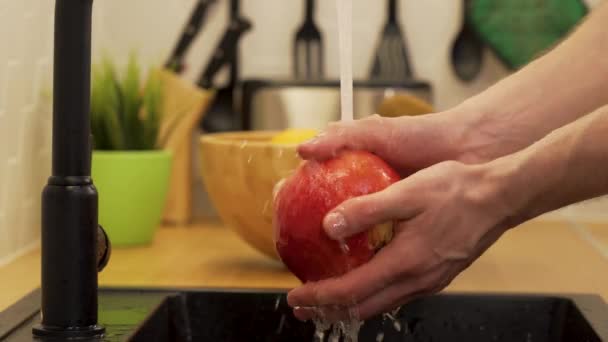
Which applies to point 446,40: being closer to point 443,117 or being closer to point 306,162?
point 443,117

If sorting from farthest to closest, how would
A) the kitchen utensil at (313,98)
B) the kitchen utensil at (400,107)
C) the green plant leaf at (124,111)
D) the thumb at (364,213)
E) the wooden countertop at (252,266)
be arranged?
the kitchen utensil at (313,98), the green plant leaf at (124,111), the kitchen utensil at (400,107), the wooden countertop at (252,266), the thumb at (364,213)

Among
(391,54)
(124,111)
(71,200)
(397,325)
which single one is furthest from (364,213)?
(391,54)

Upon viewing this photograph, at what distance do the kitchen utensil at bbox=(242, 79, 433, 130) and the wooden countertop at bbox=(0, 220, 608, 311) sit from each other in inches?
8.8

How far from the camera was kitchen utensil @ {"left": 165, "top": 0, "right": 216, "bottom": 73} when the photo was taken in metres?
1.90

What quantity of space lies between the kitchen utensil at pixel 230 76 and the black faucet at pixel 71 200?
1.05 meters

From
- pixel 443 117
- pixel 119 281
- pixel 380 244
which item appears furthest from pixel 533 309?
pixel 119 281

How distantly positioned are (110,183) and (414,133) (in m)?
0.62

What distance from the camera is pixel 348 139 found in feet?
2.82

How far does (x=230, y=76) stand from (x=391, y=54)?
30 centimetres

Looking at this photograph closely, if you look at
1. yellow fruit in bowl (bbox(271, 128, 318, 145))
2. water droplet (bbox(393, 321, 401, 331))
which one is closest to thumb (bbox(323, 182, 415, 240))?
water droplet (bbox(393, 321, 401, 331))

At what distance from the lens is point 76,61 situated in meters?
0.81

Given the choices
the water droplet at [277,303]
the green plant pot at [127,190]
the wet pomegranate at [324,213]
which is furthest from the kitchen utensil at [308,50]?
the wet pomegranate at [324,213]

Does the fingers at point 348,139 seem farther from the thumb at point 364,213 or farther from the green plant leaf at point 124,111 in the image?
the green plant leaf at point 124,111

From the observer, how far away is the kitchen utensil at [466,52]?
6.22 ft
